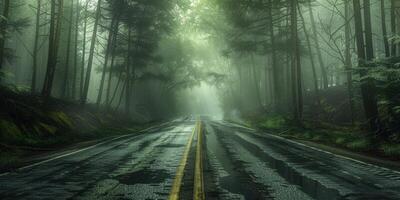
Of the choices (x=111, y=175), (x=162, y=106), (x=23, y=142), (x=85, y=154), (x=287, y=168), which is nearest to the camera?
(x=111, y=175)

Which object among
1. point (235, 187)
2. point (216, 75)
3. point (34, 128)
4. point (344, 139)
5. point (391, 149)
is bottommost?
point (235, 187)

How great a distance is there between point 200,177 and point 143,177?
117 cm

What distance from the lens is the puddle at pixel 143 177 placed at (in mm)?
8172

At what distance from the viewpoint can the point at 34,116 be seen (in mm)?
18172

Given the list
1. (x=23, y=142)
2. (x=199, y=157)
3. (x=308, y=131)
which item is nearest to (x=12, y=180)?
(x=199, y=157)

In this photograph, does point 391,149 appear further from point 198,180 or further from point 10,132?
point 10,132

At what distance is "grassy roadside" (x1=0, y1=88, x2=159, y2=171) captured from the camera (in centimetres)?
1369

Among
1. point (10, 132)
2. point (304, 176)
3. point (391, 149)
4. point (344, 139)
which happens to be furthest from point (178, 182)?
point (344, 139)

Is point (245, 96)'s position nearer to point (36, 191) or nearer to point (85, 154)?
point (85, 154)

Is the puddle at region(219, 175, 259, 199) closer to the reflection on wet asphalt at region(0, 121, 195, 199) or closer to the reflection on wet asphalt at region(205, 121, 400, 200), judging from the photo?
the reflection on wet asphalt at region(205, 121, 400, 200)

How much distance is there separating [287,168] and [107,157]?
17.2 feet

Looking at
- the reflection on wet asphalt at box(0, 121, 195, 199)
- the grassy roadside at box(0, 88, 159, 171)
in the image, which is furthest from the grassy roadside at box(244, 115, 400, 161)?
the grassy roadside at box(0, 88, 159, 171)

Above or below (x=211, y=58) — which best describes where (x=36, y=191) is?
below

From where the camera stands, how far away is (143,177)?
8.66 metres
